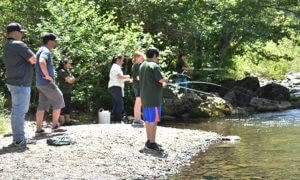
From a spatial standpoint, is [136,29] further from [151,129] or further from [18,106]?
[18,106]

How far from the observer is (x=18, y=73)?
5480mm

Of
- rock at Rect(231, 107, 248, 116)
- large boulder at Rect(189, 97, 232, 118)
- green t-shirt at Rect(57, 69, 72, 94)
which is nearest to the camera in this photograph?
green t-shirt at Rect(57, 69, 72, 94)

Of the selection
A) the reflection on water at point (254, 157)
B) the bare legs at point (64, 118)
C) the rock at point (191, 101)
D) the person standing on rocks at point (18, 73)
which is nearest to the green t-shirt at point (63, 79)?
the bare legs at point (64, 118)

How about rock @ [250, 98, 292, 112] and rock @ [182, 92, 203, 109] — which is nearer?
rock @ [182, 92, 203, 109]

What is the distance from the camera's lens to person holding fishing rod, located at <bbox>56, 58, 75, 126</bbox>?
8055mm

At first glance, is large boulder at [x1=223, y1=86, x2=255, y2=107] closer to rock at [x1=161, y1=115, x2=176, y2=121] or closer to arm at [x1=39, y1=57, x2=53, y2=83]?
rock at [x1=161, y1=115, x2=176, y2=121]

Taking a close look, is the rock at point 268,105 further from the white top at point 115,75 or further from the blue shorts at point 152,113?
the blue shorts at point 152,113

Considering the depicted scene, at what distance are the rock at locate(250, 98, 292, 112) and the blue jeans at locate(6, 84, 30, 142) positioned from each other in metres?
10.6

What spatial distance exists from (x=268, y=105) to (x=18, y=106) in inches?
434

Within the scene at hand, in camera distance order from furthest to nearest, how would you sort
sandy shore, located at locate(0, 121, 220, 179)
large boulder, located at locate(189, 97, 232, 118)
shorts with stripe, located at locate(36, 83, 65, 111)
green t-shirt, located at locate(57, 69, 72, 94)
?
large boulder, located at locate(189, 97, 232, 118) < green t-shirt, located at locate(57, 69, 72, 94) < shorts with stripe, located at locate(36, 83, 65, 111) < sandy shore, located at locate(0, 121, 220, 179)

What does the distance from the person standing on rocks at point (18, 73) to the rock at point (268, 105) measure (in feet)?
34.8

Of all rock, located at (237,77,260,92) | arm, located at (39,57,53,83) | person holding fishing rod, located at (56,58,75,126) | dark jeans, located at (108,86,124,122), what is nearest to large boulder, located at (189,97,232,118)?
rock, located at (237,77,260,92)

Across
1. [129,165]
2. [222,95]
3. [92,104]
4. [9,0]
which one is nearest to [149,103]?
[129,165]

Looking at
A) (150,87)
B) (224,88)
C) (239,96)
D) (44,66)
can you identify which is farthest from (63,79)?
(224,88)
